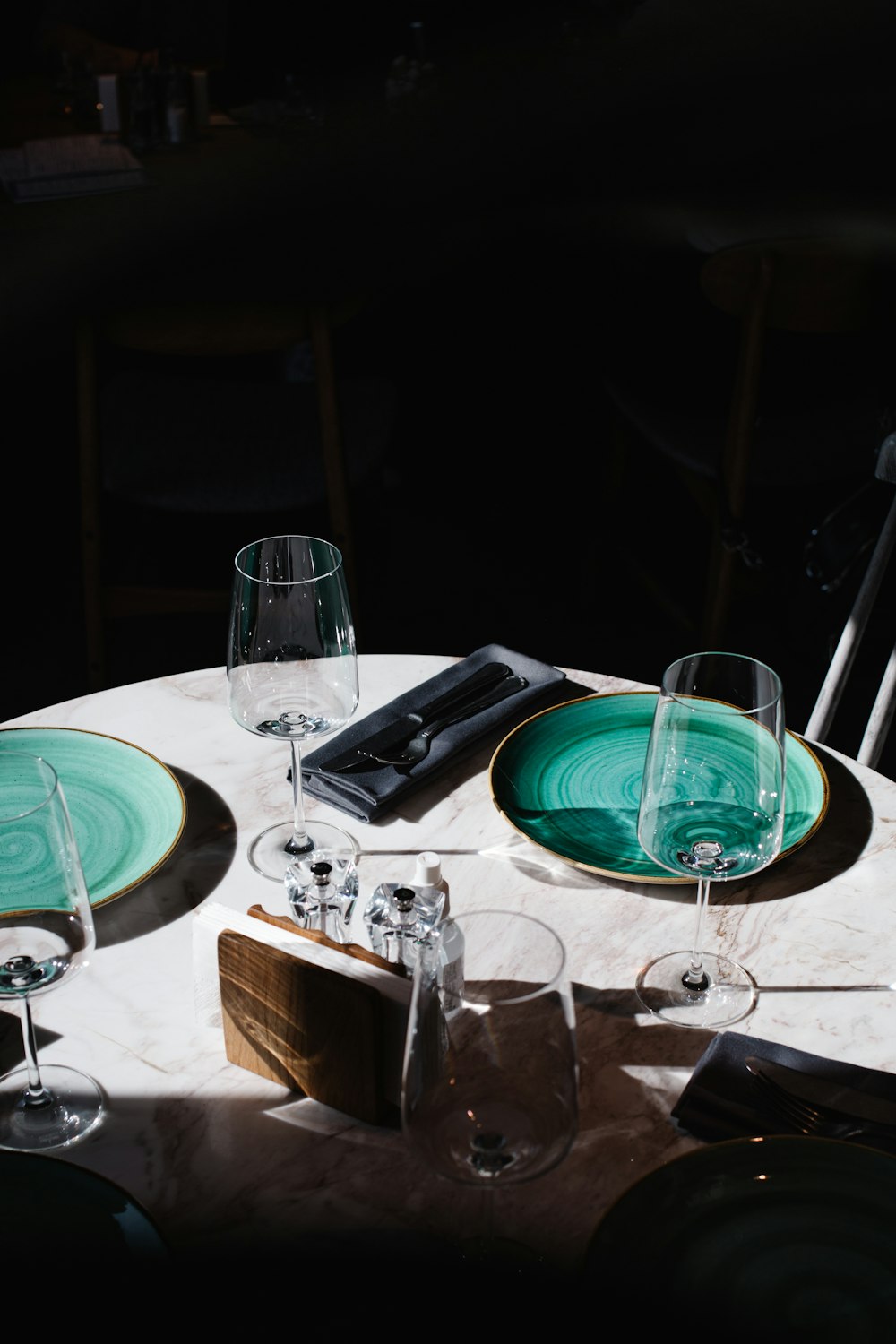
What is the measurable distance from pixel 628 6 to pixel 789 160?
465mm

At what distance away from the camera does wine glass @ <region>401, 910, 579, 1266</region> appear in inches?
26.8

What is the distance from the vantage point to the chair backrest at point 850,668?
1.44m

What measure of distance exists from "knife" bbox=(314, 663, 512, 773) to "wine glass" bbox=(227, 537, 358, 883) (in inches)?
4.4

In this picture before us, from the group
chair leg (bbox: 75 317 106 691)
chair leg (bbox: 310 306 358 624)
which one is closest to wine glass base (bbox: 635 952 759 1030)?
chair leg (bbox: 310 306 358 624)

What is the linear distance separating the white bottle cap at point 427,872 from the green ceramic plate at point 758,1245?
0.26 meters

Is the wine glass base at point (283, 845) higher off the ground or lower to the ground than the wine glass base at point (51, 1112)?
higher

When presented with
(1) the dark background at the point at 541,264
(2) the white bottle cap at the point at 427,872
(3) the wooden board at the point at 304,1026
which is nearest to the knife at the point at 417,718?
(2) the white bottle cap at the point at 427,872

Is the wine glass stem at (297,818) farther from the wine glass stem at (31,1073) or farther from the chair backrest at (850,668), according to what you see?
the chair backrest at (850,668)

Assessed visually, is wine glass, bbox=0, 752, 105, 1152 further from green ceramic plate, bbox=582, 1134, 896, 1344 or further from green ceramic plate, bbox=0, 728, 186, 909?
green ceramic plate, bbox=582, 1134, 896, 1344

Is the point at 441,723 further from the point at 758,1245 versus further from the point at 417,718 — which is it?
the point at 758,1245

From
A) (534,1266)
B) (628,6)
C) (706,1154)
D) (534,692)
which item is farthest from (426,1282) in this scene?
(628,6)

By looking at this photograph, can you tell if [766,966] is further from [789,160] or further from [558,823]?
[789,160]

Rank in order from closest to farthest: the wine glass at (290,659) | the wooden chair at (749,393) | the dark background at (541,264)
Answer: the wine glass at (290,659)
the wooden chair at (749,393)
the dark background at (541,264)

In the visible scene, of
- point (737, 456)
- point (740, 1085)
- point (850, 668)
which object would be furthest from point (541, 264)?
point (740, 1085)
